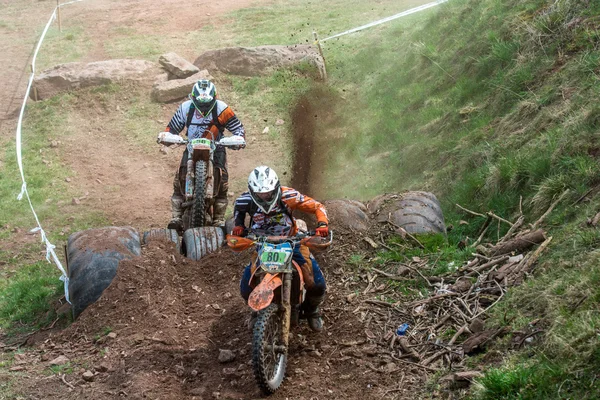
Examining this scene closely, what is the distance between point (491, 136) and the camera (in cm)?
1077

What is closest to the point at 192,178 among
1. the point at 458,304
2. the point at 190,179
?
the point at 190,179

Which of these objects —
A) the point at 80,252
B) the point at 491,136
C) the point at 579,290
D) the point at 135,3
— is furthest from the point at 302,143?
the point at 135,3

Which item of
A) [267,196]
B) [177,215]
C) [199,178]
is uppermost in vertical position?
[267,196]

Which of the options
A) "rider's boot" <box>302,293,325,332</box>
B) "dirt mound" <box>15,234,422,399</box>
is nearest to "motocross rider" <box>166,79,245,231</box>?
"dirt mound" <box>15,234,422,399</box>

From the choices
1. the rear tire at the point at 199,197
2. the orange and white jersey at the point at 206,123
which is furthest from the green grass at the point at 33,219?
the orange and white jersey at the point at 206,123

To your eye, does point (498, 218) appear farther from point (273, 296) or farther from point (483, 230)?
point (273, 296)

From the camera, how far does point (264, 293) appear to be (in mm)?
6090

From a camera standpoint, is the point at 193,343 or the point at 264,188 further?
the point at 193,343

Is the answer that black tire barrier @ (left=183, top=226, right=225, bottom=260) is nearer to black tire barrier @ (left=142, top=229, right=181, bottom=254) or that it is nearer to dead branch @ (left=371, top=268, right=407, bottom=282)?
black tire barrier @ (left=142, top=229, right=181, bottom=254)

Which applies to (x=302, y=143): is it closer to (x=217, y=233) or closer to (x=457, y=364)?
(x=217, y=233)

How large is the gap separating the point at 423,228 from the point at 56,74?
40.4 ft

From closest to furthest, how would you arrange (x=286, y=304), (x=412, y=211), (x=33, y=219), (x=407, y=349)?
(x=286, y=304) → (x=407, y=349) → (x=412, y=211) → (x=33, y=219)

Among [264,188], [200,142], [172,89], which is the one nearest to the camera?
[264,188]

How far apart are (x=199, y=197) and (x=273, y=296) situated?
3.54 meters
